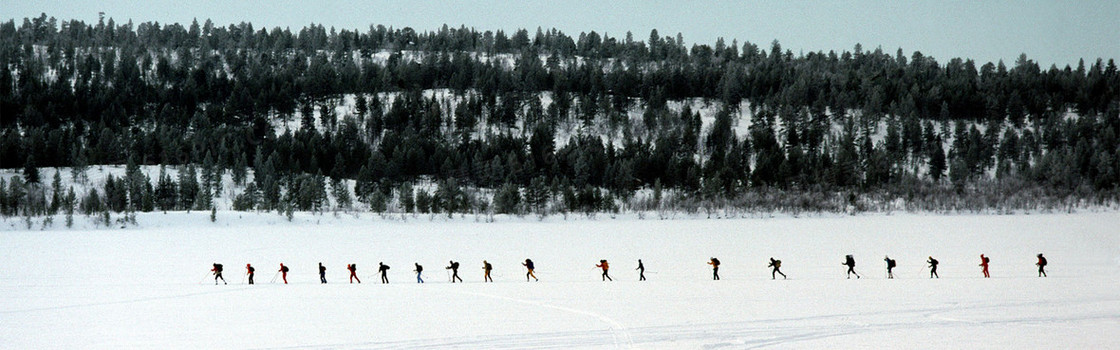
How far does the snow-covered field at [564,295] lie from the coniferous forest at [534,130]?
3014cm

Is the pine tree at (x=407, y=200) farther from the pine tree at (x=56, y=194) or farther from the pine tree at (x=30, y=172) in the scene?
the pine tree at (x=30, y=172)

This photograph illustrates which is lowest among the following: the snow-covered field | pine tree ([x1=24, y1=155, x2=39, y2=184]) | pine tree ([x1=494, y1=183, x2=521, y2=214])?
the snow-covered field

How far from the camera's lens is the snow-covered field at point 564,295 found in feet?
49.4

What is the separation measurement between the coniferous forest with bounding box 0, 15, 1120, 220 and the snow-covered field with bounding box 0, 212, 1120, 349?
30.1 metres

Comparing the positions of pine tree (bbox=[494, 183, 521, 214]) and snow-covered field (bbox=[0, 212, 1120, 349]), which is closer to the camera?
snow-covered field (bbox=[0, 212, 1120, 349])

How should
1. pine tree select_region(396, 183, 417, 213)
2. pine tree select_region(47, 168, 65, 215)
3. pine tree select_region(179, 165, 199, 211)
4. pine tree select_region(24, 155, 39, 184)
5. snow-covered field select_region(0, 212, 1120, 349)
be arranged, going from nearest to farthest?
snow-covered field select_region(0, 212, 1120, 349) < pine tree select_region(47, 168, 65, 215) < pine tree select_region(396, 183, 417, 213) < pine tree select_region(179, 165, 199, 211) < pine tree select_region(24, 155, 39, 184)

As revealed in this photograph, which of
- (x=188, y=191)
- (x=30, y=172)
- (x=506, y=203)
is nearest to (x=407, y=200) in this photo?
(x=506, y=203)

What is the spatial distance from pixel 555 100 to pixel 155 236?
258ft

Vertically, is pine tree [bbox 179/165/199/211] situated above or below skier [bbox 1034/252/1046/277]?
above

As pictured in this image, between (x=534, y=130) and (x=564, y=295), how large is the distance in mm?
86655

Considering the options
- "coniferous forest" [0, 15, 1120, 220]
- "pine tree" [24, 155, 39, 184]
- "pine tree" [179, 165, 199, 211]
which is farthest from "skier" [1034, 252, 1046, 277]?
"pine tree" [24, 155, 39, 184]

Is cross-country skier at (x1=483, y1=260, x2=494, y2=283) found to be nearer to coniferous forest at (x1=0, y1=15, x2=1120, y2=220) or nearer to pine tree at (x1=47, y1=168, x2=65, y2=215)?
coniferous forest at (x1=0, y1=15, x2=1120, y2=220)

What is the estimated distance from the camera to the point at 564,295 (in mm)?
21516

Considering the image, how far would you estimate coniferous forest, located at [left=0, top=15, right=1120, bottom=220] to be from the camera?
264 ft
